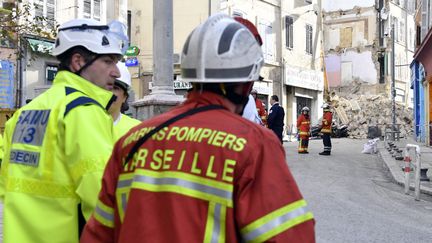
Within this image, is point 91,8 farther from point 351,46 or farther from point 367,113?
point 351,46

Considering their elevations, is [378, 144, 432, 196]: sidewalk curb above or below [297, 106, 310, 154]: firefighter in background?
below

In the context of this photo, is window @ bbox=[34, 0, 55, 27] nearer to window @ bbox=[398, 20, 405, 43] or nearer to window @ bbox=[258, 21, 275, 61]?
window @ bbox=[258, 21, 275, 61]

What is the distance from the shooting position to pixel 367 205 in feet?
29.2

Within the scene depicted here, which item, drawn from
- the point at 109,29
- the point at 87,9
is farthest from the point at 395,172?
the point at 87,9

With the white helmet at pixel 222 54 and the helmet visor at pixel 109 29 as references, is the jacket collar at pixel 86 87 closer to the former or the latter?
the helmet visor at pixel 109 29

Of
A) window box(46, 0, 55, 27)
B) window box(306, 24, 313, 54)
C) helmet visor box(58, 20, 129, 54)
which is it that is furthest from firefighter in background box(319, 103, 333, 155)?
window box(306, 24, 313, 54)

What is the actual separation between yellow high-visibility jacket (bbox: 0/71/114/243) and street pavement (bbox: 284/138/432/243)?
4.54 m

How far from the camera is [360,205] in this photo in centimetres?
886

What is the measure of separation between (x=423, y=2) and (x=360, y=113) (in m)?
16.2

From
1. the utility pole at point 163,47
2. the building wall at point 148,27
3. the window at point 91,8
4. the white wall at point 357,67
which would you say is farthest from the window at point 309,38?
the utility pole at point 163,47

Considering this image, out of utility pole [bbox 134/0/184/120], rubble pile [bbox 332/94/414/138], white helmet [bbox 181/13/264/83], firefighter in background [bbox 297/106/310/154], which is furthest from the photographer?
rubble pile [bbox 332/94/414/138]

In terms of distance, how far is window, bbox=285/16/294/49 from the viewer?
3309 cm

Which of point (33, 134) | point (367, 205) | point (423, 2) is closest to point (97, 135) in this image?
point (33, 134)

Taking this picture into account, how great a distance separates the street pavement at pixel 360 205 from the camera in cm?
677
